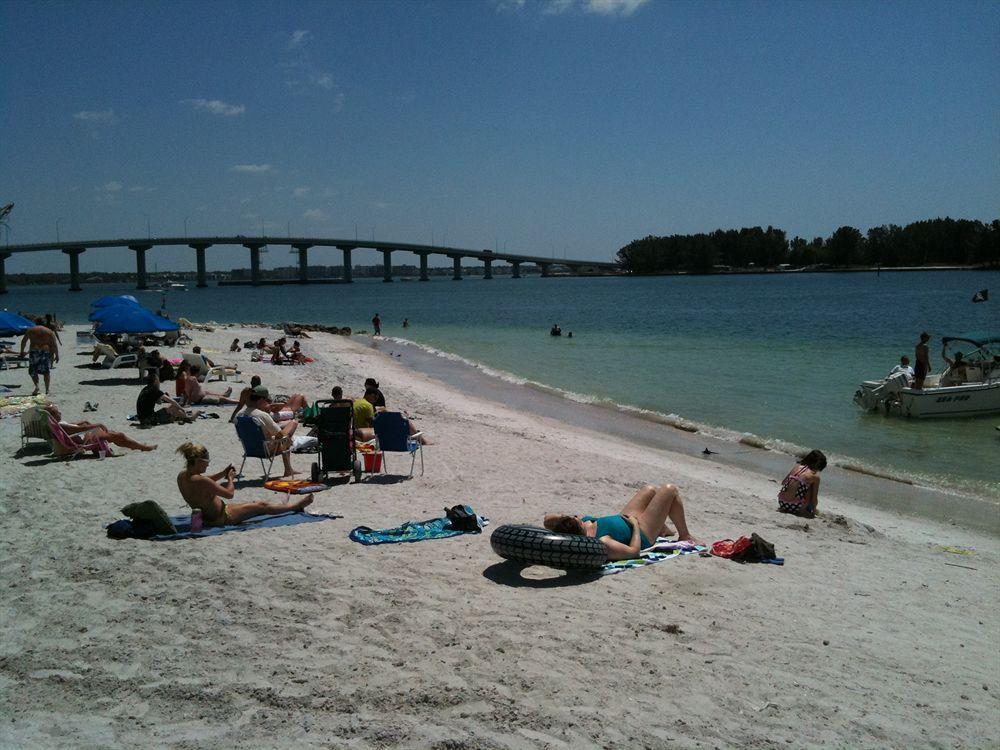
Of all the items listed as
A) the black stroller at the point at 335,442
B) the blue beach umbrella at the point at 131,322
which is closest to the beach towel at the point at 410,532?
the black stroller at the point at 335,442

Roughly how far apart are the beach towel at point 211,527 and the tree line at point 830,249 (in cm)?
15624

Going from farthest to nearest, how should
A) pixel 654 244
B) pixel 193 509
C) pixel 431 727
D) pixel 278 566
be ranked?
pixel 654 244
pixel 193 509
pixel 278 566
pixel 431 727

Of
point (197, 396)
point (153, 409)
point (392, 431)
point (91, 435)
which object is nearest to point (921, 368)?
point (392, 431)

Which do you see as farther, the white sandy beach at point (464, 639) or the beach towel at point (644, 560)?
the beach towel at point (644, 560)

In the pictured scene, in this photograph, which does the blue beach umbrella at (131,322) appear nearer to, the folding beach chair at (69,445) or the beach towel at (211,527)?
the folding beach chair at (69,445)

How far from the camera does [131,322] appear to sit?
1633 centimetres

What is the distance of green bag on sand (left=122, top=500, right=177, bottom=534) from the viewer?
635 cm

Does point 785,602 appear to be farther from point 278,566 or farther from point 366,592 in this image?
point 278,566

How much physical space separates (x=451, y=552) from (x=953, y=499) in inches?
315

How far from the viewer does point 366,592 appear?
535 centimetres

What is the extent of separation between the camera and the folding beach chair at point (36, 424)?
30.8ft

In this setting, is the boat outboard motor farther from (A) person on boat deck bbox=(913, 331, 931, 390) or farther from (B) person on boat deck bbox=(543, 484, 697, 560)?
(B) person on boat deck bbox=(543, 484, 697, 560)

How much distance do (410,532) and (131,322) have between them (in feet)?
39.9

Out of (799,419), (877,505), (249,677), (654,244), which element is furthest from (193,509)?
(654,244)
